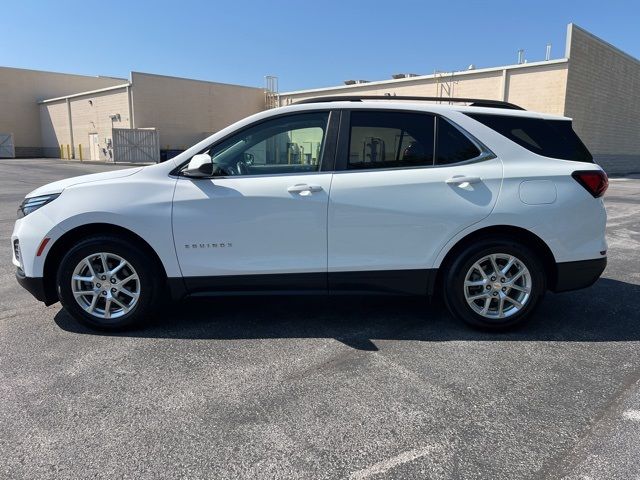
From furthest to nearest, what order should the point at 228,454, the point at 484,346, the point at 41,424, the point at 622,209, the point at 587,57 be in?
the point at 587,57 → the point at 622,209 → the point at 484,346 → the point at 41,424 → the point at 228,454

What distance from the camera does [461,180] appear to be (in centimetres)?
385

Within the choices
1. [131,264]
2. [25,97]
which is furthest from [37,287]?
[25,97]

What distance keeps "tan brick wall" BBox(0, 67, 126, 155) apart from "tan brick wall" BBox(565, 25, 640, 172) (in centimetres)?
4774

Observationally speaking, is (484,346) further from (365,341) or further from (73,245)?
(73,245)

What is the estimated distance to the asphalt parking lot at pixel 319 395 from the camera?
243cm

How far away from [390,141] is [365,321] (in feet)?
5.17

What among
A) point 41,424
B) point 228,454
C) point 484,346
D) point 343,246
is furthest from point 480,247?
point 41,424

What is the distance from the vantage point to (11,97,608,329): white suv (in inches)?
151

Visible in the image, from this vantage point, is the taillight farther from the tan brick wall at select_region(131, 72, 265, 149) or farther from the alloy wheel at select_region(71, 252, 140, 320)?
the tan brick wall at select_region(131, 72, 265, 149)

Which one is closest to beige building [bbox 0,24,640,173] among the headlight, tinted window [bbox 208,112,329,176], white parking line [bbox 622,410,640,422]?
tinted window [bbox 208,112,329,176]

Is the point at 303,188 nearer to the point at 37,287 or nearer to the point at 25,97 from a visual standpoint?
the point at 37,287

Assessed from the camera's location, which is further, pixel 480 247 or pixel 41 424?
pixel 480 247

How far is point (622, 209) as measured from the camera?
12.8 m

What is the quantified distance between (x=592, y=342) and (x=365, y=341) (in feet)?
6.01
